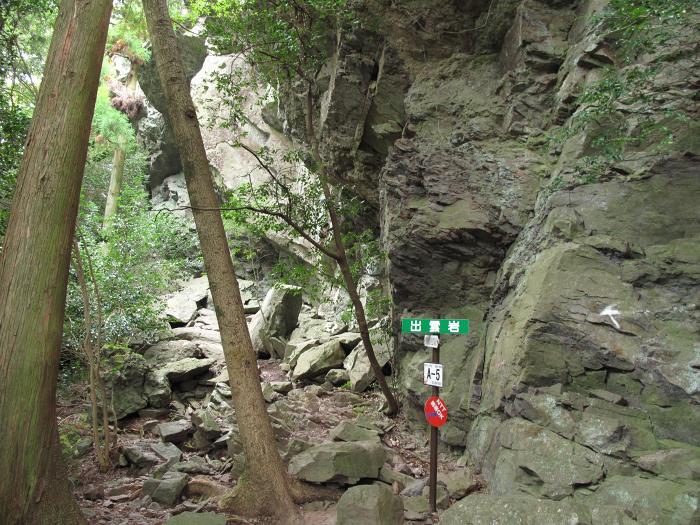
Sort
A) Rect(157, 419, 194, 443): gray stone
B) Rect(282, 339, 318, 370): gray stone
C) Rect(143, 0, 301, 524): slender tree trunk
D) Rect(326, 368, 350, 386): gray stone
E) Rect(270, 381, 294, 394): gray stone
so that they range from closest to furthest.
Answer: Rect(143, 0, 301, 524): slender tree trunk < Rect(157, 419, 194, 443): gray stone < Rect(270, 381, 294, 394): gray stone < Rect(326, 368, 350, 386): gray stone < Rect(282, 339, 318, 370): gray stone

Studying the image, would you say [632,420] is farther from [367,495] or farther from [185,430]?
[185,430]

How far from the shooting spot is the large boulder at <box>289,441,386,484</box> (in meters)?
5.81

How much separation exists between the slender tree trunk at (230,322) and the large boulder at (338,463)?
376mm

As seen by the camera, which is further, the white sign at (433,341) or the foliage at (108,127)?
the foliage at (108,127)

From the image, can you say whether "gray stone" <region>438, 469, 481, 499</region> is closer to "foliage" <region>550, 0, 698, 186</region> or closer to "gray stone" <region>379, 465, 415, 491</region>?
"gray stone" <region>379, 465, 415, 491</region>

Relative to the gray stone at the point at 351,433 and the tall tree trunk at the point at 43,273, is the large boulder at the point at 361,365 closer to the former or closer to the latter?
the gray stone at the point at 351,433

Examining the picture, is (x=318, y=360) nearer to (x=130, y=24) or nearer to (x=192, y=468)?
(x=192, y=468)

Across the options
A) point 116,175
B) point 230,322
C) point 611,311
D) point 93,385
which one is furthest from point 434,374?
point 116,175

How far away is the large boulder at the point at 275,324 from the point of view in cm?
1488

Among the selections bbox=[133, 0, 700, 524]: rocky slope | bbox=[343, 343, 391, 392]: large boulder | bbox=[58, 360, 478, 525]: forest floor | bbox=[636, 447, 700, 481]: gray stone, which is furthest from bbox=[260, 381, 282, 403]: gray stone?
bbox=[636, 447, 700, 481]: gray stone

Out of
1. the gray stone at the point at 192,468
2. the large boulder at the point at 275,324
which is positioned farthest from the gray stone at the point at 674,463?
the large boulder at the point at 275,324

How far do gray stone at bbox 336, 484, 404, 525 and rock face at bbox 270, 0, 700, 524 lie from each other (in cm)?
101

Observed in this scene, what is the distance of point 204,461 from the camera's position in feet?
→ 23.3

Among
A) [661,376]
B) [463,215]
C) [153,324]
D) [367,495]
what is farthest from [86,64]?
[153,324]
